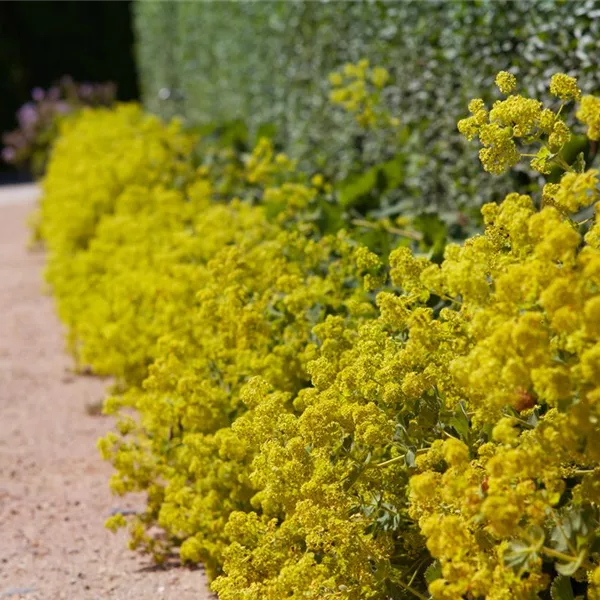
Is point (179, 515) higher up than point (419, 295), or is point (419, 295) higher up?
point (419, 295)

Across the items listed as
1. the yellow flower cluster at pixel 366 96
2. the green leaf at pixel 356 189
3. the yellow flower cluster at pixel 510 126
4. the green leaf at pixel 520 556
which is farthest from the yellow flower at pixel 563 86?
the yellow flower cluster at pixel 366 96

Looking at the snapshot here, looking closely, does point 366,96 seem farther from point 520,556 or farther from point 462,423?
point 520,556

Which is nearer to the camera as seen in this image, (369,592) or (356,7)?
(369,592)

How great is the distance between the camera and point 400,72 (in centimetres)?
603

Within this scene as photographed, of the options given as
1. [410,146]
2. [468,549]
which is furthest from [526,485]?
[410,146]

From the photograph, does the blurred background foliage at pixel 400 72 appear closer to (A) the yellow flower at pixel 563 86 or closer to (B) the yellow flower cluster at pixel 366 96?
(B) the yellow flower cluster at pixel 366 96

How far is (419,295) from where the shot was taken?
106 inches

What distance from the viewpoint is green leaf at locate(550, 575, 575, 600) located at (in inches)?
93.0

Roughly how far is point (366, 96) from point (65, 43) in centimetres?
1610

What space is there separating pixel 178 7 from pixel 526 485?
10.6 meters

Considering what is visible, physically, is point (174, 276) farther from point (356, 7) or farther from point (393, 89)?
point (356, 7)

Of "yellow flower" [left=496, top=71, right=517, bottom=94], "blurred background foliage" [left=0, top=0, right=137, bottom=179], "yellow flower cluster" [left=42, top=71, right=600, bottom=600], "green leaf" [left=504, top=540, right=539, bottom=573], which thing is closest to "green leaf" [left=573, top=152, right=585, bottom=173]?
"yellow flower cluster" [left=42, top=71, right=600, bottom=600]

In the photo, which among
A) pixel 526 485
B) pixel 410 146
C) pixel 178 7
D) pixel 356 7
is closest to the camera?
pixel 526 485

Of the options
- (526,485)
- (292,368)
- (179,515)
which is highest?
(526,485)
